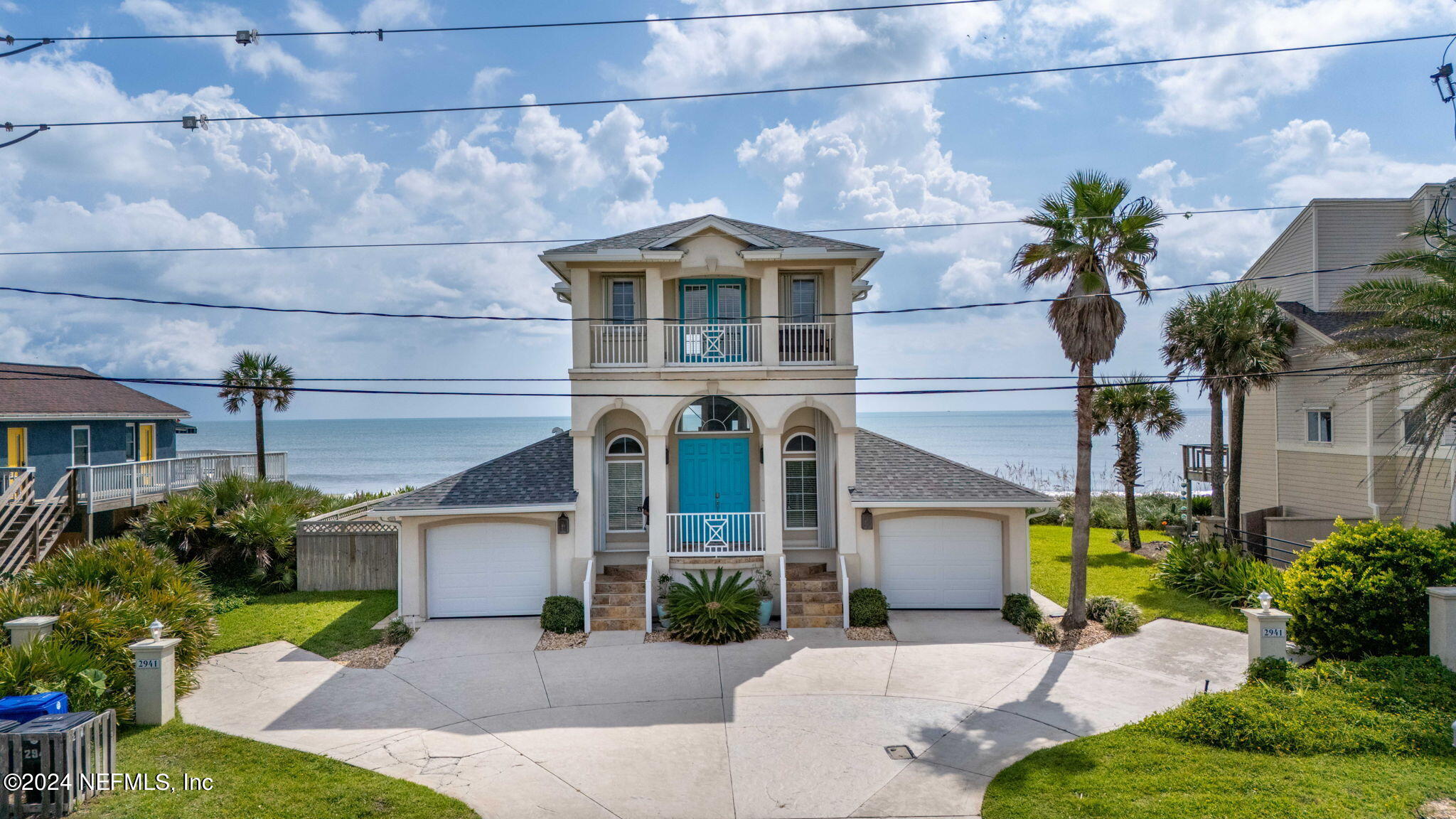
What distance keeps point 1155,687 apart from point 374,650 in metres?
12.9

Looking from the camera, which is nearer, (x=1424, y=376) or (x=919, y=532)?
(x=1424, y=376)

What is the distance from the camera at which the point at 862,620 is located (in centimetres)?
1458

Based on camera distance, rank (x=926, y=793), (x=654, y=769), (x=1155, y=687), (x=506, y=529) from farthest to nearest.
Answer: (x=506, y=529) < (x=1155, y=687) < (x=654, y=769) < (x=926, y=793)

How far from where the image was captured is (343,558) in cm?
1819


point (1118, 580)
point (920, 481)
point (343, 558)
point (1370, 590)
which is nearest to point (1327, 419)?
point (1118, 580)

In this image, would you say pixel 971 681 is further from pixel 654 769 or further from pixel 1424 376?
pixel 1424 376

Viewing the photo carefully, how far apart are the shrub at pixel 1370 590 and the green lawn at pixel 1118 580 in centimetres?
301

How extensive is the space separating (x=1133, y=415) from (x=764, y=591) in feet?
49.2

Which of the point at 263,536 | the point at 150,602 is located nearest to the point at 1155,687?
the point at 150,602

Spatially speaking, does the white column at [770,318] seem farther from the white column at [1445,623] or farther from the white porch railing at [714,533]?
the white column at [1445,623]

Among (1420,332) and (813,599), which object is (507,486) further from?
(1420,332)

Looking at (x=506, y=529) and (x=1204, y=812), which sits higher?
(x=506, y=529)

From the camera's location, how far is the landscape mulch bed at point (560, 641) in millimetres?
13602
